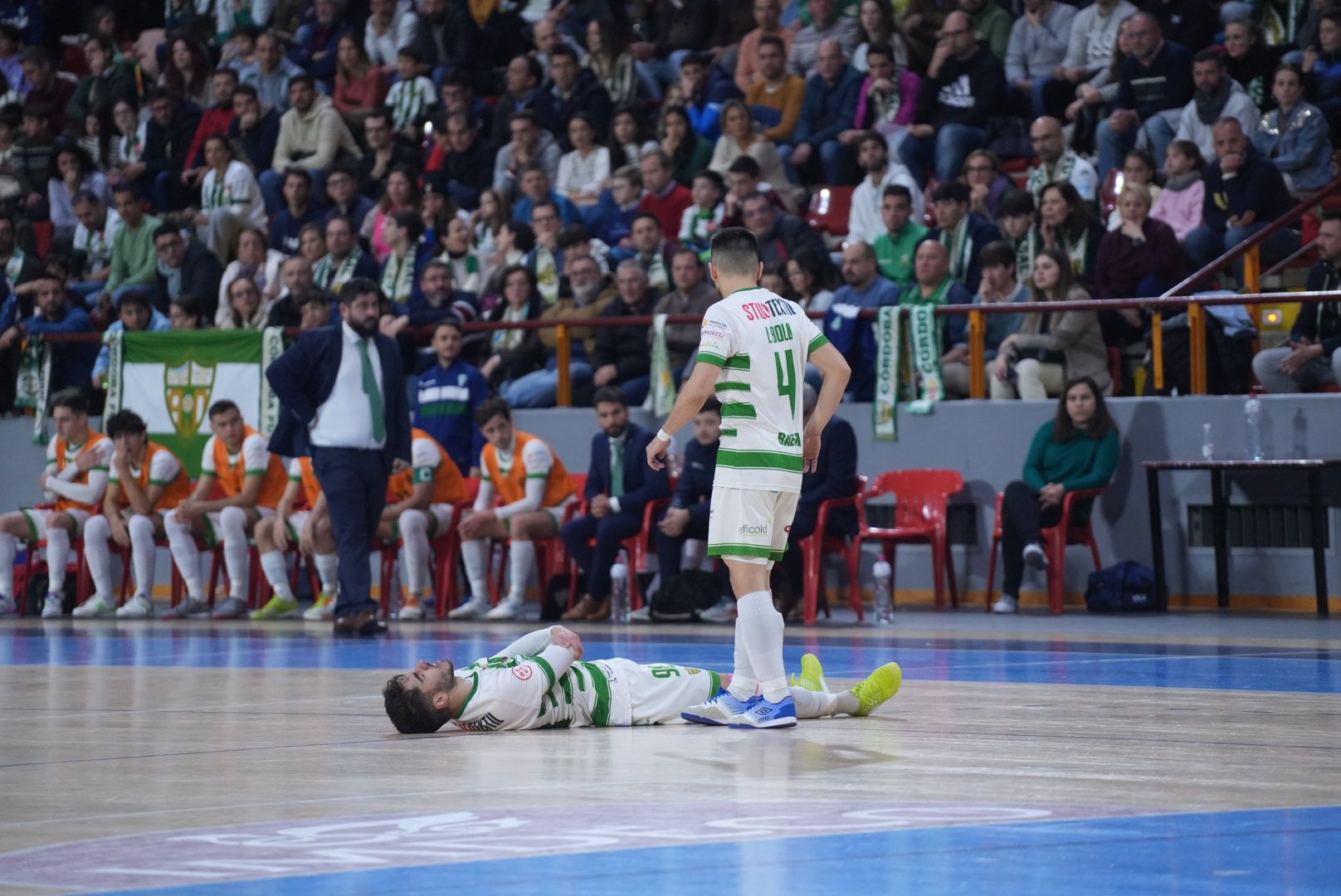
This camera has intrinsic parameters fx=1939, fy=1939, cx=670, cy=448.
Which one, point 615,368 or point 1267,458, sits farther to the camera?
point 615,368

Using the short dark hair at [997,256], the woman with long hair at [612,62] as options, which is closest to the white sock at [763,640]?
the short dark hair at [997,256]

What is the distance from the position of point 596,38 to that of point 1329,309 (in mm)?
8606

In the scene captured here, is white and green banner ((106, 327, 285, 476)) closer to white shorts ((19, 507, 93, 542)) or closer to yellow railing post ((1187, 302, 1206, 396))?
white shorts ((19, 507, 93, 542))

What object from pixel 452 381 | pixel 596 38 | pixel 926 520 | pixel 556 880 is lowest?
pixel 556 880

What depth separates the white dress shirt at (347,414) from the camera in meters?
12.3

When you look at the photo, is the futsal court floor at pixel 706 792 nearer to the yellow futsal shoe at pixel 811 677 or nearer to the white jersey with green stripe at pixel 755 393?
the yellow futsal shoe at pixel 811 677

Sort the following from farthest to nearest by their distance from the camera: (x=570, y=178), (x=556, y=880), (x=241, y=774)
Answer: (x=570, y=178) → (x=241, y=774) → (x=556, y=880)

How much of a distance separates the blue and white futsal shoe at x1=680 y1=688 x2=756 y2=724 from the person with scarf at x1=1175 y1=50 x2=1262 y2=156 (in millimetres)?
9380

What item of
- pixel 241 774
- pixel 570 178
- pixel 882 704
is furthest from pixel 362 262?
pixel 241 774

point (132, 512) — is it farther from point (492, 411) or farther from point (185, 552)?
point (492, 411)

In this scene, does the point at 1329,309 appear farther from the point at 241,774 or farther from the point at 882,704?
the point at 241,774

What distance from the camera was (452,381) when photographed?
15.8 metres

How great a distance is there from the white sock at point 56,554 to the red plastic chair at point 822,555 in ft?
21.5

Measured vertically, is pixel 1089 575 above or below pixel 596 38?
below
